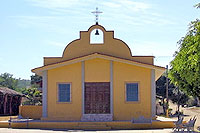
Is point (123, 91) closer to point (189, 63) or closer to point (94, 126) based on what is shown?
point (94, 126)

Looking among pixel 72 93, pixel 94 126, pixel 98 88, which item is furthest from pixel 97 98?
pixel 94 126

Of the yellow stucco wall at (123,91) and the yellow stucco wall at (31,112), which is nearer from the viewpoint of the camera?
the yellow stucco wall at (123,91)

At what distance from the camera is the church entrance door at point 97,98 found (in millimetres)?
26797

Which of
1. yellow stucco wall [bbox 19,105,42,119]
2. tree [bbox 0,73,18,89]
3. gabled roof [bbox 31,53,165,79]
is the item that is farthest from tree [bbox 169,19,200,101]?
tree [bbox 0,73,18,89]

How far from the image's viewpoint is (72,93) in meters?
26.8

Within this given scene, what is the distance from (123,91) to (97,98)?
1884 mm

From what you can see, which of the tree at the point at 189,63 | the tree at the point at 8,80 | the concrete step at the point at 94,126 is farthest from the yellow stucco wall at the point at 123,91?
the tree at the point at 8,80

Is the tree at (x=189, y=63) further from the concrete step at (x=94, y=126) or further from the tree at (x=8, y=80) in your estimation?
the tree at (x=8, y=80)

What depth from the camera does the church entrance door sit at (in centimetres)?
2680

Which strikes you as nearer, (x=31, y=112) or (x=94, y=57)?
(x=94, y=57)

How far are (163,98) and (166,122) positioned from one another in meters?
31.0

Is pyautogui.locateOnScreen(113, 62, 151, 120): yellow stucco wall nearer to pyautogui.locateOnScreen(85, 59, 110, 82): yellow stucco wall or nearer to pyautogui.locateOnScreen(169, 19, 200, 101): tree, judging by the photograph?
pyautogui.locateOnScreen(85, 59, 110, 82): yellow stucco wall

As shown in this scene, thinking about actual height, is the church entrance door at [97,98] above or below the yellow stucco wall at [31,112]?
above

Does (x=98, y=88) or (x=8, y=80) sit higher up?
(x=8, y=80)
